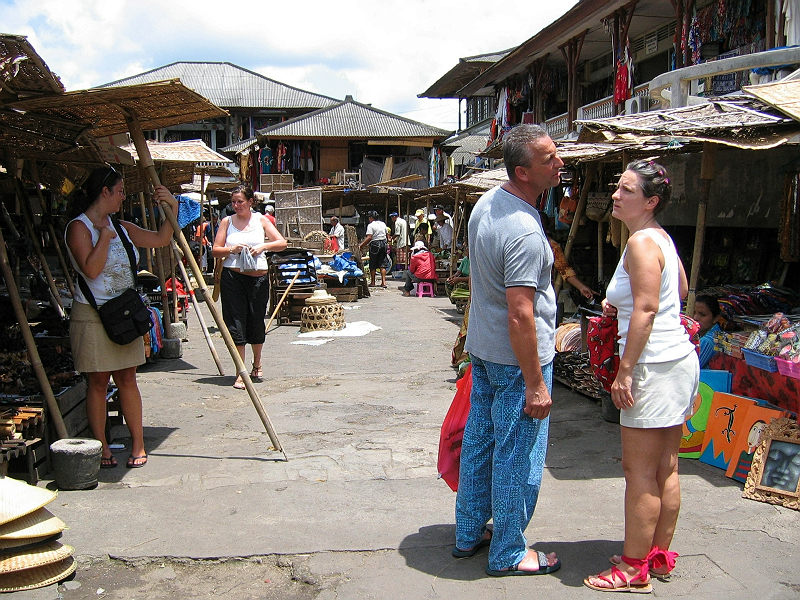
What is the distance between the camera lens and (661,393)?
3.07m

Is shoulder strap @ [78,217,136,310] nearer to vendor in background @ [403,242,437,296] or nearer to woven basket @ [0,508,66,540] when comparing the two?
woven basket @ [0,508,66,540]

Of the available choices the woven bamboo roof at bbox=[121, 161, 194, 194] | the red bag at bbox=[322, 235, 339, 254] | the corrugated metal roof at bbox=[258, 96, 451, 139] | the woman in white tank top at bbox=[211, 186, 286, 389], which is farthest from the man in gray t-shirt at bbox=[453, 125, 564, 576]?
the corrugated metal roof at bbox=[258, 96, 451, 139]

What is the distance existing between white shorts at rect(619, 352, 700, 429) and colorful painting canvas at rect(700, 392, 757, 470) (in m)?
1.77

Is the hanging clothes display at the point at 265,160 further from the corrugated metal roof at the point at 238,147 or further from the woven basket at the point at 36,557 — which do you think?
the woven basket at the point at 36,557

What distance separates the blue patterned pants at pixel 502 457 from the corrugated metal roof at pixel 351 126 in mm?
27573

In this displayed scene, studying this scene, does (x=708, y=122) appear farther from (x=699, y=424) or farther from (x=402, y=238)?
(x=402, y=238)

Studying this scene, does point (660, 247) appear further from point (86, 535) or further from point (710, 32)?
point (710, 32)

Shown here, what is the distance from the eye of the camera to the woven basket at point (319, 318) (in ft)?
36.1

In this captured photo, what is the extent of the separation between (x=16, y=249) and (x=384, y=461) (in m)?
4.66

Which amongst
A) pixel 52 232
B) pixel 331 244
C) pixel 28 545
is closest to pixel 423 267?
pixel 331 244

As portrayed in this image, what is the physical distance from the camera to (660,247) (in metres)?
3.08

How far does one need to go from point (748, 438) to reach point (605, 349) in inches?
64.9

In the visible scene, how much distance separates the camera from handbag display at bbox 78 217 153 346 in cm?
452

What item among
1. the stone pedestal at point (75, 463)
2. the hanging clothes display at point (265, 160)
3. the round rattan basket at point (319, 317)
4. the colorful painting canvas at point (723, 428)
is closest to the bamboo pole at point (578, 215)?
the colorful painting canvas at point (723, 428)
